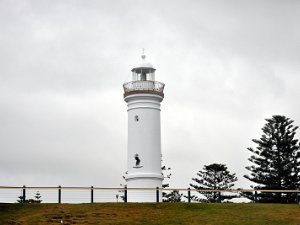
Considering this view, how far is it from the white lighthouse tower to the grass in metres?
4.08

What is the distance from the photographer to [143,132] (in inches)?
1738

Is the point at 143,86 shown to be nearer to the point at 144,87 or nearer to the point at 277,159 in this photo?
the point at 144,87

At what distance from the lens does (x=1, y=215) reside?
117 feet

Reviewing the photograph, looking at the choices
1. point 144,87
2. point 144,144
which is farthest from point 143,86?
point 144,144

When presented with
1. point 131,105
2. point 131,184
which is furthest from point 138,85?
point 131,184

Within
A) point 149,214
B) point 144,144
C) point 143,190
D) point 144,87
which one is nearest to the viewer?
point 149,214

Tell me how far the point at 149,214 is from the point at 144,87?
11164 millimetres

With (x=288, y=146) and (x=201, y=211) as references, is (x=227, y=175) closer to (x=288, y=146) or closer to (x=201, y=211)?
(x=288, y=146)

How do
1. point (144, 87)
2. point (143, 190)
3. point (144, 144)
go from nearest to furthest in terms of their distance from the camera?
1. point (143, 190)
2. point (144, 144)
3. point (144, 87)

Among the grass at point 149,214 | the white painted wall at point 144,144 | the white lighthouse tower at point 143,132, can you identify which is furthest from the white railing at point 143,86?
the grass at point 149,214

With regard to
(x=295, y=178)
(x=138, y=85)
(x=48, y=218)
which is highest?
(x=138, y=85)

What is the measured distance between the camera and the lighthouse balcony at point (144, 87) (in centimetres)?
4488

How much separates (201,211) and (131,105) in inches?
411

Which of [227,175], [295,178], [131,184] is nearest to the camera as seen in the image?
[131,184]
